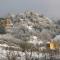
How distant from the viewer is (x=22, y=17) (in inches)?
470

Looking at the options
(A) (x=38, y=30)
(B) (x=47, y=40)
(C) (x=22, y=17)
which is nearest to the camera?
(B) (x=47, y=40)

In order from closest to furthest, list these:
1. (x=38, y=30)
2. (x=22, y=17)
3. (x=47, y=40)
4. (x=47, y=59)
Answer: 1. (x=47, y=59)
2. (x=47, y=40)
3. (x=38, y=30)
4. (x=22, y=17)

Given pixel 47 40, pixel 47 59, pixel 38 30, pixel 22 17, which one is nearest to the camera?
pixel 47 59

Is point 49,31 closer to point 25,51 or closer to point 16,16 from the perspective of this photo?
point 16,16

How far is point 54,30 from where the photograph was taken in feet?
37.4

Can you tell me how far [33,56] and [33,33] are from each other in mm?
2223

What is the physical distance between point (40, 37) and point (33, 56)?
178 centimetres

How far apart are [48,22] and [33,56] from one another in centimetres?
320

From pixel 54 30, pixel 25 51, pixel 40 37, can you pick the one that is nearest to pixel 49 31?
pixel 54 30

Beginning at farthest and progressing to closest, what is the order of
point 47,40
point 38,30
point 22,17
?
point 22,17, point 38,30, point 47,40

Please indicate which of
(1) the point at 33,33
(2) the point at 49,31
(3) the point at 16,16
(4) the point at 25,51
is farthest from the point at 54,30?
(4) the point at 25,51

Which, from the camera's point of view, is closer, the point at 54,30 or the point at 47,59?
the point at 47,59

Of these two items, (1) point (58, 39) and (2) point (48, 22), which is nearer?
(1) point (58, 39)

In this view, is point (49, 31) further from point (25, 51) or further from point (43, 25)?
point (25, 51)
